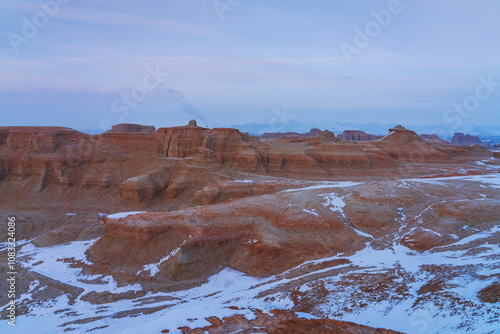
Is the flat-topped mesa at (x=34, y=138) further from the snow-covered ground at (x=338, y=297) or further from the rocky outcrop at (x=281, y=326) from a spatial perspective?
the rocky outcrop at (x=281, y=326)

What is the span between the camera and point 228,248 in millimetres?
24422

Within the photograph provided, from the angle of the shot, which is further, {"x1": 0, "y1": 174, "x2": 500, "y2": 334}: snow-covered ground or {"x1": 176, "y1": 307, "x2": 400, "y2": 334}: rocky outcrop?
{"x1": 0, "y1": 174, "x2": 500, "y2": 334}: snow-covered ground

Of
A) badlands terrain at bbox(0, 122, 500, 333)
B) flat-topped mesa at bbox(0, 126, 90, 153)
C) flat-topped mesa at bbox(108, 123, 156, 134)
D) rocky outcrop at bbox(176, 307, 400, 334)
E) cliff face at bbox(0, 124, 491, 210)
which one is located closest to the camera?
rocky outcrop at bbox(176, 307, 400, 334)

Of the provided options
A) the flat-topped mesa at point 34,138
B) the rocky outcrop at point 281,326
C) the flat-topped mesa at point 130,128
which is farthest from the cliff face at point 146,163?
the flat-topped mesa at point 130,128

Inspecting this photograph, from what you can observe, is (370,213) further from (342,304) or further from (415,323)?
(415,323)

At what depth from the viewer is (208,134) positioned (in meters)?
49.6

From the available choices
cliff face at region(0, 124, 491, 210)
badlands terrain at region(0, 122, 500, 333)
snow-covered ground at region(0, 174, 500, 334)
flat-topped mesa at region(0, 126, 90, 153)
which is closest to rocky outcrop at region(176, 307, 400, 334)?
badlands terrain at region(0, 122, 500, 333)

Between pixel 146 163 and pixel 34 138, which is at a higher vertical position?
pixel 34 138

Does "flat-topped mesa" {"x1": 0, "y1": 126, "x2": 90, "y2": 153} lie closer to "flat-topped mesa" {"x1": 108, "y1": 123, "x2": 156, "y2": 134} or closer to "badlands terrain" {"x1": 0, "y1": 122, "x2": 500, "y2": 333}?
"badlands terrain" {"x1": 0, "y1": 122, "x2": 500, "y2": 333}

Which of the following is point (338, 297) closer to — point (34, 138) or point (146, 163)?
point (146, 163)

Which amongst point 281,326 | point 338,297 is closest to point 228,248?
point 338,297

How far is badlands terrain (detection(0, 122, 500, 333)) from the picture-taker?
14148 millimetres

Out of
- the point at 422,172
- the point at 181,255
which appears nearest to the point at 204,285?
the point at 181,255

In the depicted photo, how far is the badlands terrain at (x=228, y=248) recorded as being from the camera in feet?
46.4
